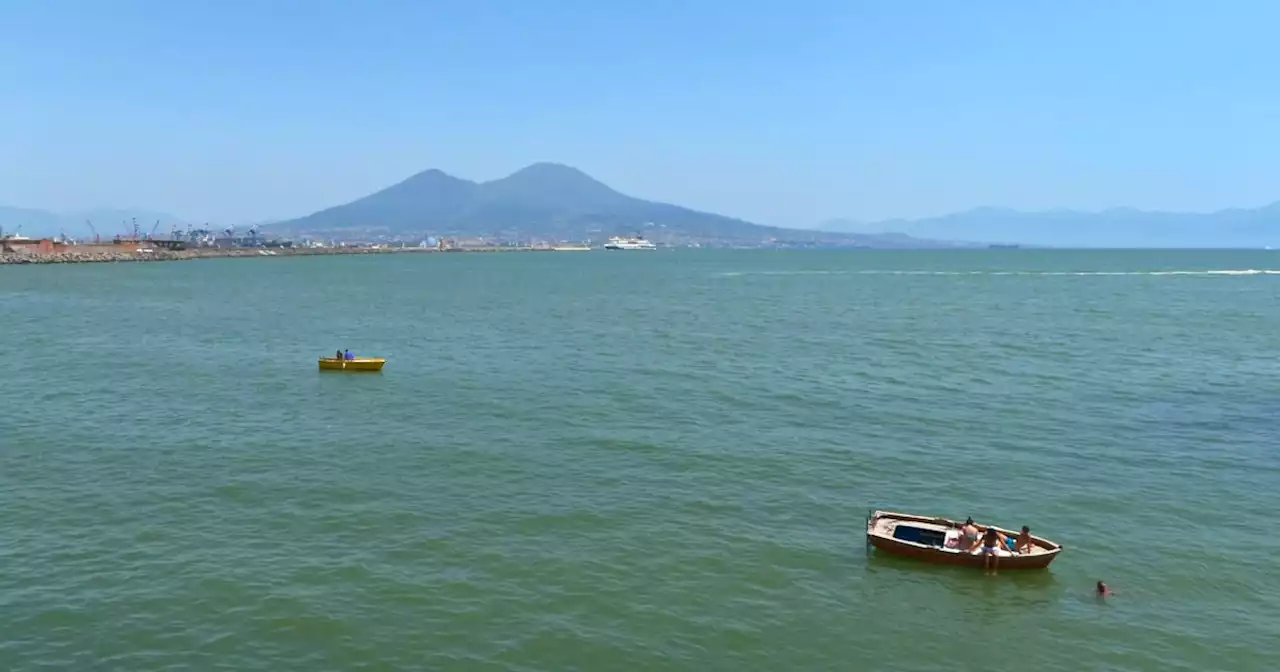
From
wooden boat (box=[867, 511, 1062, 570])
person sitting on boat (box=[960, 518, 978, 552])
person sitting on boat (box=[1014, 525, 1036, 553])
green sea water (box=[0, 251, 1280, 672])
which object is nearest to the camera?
green sea water (box=[0, 251, 1280, 672])

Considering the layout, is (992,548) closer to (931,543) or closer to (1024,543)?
(1024,543)

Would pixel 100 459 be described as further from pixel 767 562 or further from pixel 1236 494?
pixel 1236 494

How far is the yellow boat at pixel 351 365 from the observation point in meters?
55.7

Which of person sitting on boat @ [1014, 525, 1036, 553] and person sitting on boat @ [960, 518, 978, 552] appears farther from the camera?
person sitting on boat @ [960, 518, 978, 552]

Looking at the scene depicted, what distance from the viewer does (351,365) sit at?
2191 inches

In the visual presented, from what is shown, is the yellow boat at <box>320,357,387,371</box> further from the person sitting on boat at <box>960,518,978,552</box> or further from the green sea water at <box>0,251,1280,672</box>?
the person sitting on boat at <box>960,518,978,552</box>

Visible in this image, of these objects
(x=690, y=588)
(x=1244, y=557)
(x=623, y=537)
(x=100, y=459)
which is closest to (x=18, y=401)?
(x=100, y=459)

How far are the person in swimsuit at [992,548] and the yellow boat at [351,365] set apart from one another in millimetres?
40011

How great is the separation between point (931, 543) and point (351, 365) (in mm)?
39152

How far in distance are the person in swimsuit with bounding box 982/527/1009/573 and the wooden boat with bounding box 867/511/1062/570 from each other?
0.12 meters

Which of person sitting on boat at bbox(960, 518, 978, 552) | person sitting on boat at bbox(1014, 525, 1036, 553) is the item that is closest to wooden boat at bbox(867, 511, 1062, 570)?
person sitting on boat at bbox(1014, 525, 1036, 553)

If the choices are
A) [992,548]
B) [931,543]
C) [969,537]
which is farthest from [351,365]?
[992,548]

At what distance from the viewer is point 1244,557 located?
2683cm

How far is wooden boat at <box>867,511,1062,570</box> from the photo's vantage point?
1006 inches
